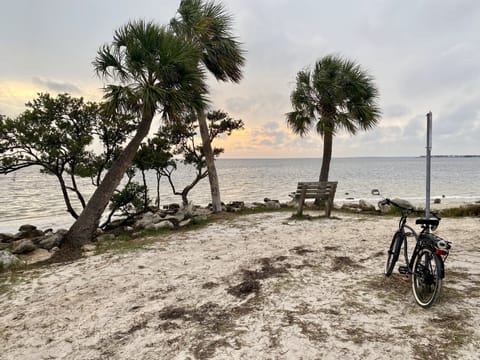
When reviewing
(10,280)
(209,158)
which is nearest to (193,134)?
(209,158)

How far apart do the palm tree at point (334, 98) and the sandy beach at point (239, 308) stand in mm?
7402

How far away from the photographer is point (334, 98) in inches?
468

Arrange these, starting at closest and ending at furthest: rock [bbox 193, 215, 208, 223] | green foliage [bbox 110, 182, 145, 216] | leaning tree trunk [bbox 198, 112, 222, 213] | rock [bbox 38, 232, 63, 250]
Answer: rock [bbox 38, 232, 63, 250]
rock [bbox 193, 215, 208, 223]
green foliage [bbox 110, 182, 145, 216]
leaning tree trunk [bbox 198, 112, 222, 213]

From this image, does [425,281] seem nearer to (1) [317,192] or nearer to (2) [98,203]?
(1) [317,192]

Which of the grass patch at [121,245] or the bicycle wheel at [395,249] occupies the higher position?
the bicycle wheel at [395,249]

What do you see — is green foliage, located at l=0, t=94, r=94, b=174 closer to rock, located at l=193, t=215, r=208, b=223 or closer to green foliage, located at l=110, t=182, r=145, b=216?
green foliage, located at l=110, t=182, r=145, b=216

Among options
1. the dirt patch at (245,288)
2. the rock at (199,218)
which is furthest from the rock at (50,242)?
the dirt patch at (245,288)

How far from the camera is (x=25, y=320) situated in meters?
3.12

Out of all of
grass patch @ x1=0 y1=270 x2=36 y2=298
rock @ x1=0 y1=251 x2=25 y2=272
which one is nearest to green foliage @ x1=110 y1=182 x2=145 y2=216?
rock @ x1=0 y1=251 x2=25 y2=272

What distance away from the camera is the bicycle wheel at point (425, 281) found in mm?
2967

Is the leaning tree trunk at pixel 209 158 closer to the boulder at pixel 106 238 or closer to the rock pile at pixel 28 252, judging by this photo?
the boulder at pixel 106 238

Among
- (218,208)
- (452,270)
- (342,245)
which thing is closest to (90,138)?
(218,208)

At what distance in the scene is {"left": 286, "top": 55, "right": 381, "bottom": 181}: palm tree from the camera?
11.8 m

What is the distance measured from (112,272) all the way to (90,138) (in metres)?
5.38
